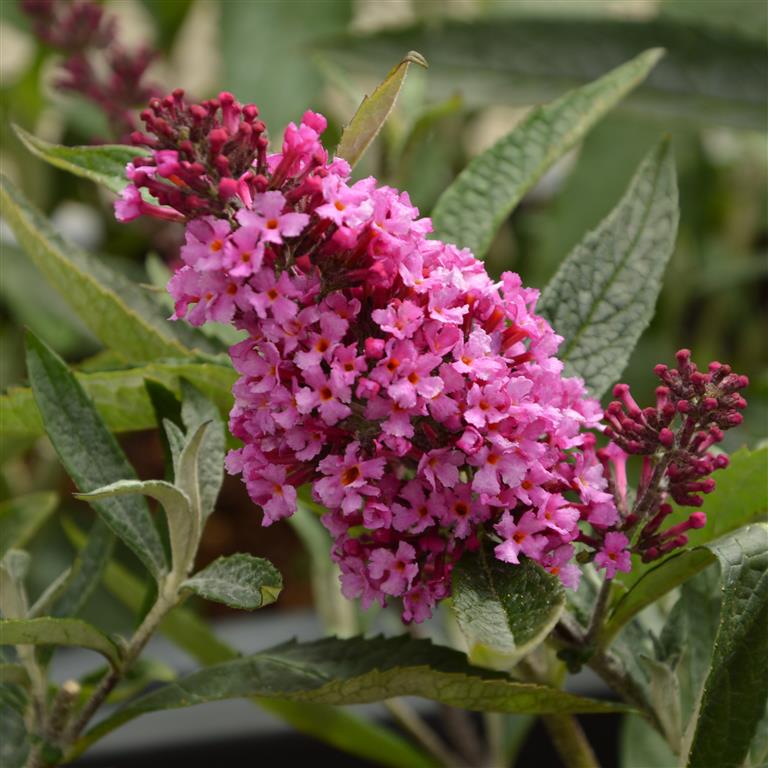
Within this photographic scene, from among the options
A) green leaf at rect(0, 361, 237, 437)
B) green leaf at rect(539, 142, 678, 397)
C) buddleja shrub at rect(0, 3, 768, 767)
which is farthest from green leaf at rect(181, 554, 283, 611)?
green leaf at rect(539, 142, 678, 397)

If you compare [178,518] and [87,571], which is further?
[87,571]

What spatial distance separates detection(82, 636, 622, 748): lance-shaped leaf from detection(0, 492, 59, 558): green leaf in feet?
0.67

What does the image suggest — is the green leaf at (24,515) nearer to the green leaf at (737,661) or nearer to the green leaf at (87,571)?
the green leaf at (87,571)

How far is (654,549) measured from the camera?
584 millimetres

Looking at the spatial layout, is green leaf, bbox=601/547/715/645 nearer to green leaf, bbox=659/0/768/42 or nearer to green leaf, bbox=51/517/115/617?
green leaf, bbox=51/517/115/617

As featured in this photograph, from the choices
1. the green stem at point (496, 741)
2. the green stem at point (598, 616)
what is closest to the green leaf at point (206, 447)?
the green stem at point (598, 616)

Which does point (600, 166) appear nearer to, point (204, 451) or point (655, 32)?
point (655, 32)

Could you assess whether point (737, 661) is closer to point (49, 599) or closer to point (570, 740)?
point (570, 740)

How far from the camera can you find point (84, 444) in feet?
2.15

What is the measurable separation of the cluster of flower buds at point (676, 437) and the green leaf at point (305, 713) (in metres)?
0.43

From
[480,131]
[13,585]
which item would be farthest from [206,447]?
[480,131]

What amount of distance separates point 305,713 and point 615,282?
0.48 m

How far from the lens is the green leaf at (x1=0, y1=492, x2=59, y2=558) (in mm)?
848

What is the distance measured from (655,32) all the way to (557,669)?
69cm
